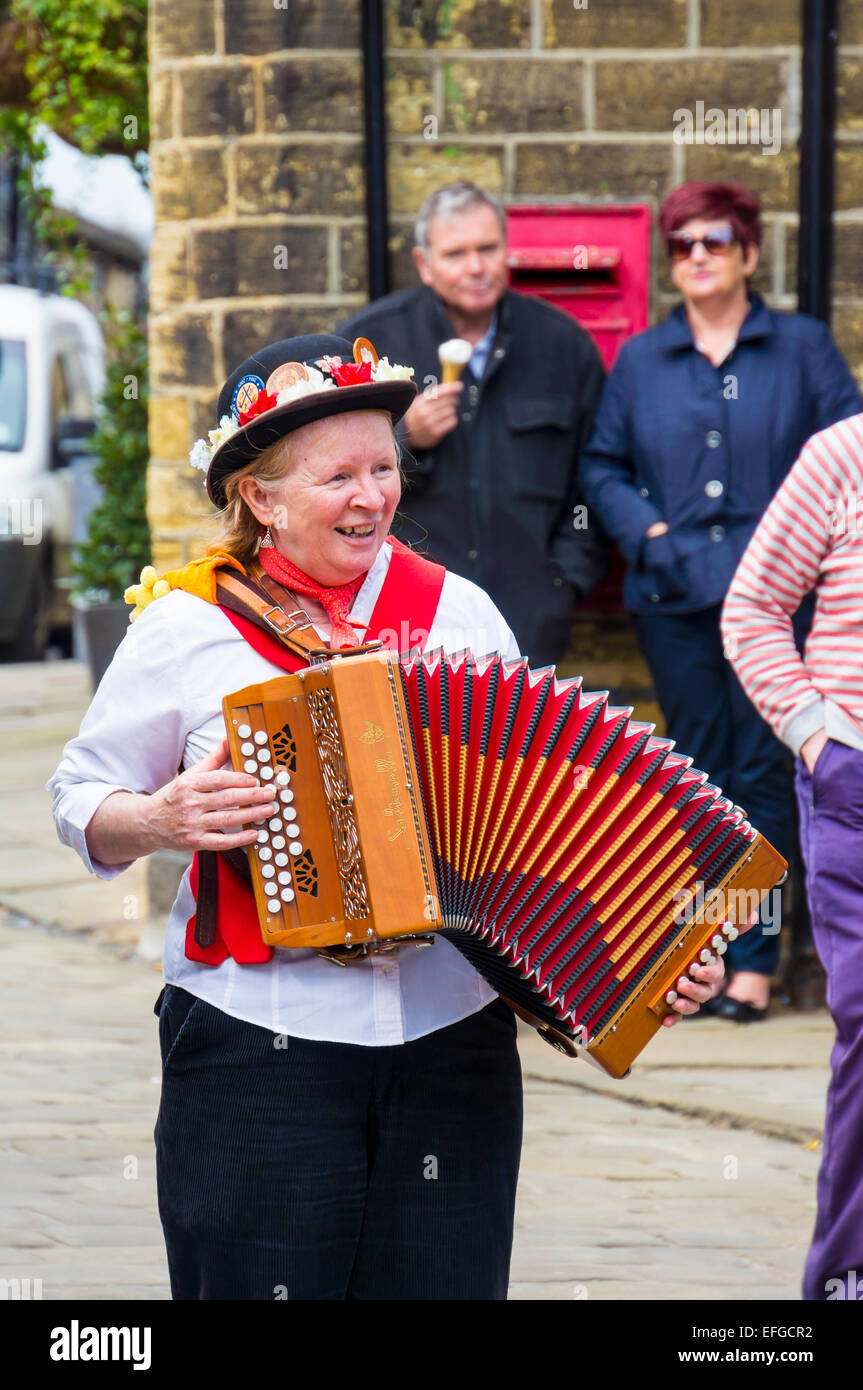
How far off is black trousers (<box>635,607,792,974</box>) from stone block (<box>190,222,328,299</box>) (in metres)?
1.48

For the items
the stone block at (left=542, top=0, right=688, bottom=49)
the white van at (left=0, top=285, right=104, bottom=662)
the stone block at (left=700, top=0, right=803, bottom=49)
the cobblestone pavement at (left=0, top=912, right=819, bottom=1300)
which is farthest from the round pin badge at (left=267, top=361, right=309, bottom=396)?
the white van at (left=0, top=285, right=104, bottom=662)

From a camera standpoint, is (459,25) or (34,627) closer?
(459,25)

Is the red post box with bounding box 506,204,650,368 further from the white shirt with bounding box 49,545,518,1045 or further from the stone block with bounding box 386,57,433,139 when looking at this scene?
the white shirt with bounding box 49,545,518,1045

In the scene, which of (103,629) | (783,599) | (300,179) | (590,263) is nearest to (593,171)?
(590,263)

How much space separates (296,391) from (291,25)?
371cm

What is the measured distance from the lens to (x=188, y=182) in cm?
632

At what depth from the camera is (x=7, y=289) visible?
1420 cm

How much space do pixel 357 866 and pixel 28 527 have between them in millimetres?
10872

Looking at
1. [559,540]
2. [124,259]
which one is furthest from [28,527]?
[124,259]

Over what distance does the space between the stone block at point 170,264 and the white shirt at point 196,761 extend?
12.1 ft

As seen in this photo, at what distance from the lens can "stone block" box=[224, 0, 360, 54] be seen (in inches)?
242

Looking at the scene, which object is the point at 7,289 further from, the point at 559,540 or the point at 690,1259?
the point at 690,1259

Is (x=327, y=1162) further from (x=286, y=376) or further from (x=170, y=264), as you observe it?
(x=170, y=264)

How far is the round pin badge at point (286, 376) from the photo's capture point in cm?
282
